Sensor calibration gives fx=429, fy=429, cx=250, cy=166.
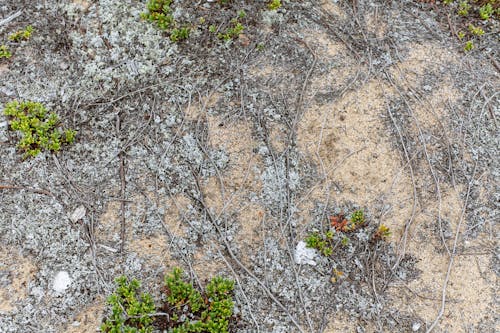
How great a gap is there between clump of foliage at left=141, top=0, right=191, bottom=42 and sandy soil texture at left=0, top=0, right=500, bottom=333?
10 centimetres

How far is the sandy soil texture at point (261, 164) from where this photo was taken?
3541 mm

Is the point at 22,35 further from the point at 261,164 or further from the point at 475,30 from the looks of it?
the point at 475,30

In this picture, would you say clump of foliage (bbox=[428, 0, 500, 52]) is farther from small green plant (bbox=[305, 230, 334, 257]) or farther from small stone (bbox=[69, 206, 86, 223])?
small stone (bbox=[69, 206, 86, 223])

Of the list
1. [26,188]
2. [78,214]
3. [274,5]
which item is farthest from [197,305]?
[274,5]

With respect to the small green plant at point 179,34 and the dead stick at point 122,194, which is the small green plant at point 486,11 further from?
the dead stick at point 122,194

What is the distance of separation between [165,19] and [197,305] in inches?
122

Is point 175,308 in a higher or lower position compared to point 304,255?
lower

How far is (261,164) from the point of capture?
4086 millimetres

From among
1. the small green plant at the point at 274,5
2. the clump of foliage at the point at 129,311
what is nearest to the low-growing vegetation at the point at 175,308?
the clump of foliage at the point at 129,311

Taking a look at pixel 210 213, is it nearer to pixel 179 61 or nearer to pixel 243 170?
pixel 243 170

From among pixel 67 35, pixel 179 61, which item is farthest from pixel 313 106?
pixel 67 35

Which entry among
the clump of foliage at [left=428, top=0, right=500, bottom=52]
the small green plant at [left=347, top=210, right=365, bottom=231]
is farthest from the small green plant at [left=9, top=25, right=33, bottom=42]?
the clump of foliage at [left=428, top=0, right=500, bottom=52]

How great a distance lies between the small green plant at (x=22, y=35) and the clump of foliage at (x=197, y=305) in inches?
124

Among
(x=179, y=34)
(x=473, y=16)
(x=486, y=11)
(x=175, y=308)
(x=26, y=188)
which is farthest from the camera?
(x=473, y=16)
